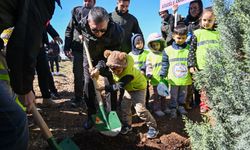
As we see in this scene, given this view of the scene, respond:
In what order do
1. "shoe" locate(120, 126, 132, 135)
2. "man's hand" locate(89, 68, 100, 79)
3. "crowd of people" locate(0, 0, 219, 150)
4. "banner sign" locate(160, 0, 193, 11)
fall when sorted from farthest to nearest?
"banner sign" locate(160, 0, 193, 11)
"shoe" locate(120, 126, 132, 135)
"man's hand" locate(89, 68, 100, 79)
"crowd of people" locate(0, 0, 219, 150)

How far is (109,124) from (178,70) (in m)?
1.67

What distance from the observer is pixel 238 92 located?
2.15m

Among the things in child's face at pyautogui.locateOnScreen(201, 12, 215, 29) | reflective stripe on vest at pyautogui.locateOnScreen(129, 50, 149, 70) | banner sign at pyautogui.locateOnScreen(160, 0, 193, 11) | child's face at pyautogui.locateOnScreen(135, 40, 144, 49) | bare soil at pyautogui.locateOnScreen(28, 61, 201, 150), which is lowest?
bare soil at pyautogui.locateOnScreen(28, 61, 201, 150)

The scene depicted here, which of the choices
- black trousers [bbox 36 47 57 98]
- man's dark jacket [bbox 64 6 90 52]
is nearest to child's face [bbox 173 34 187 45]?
man's dark jacket [bbox 64 6 90 52]

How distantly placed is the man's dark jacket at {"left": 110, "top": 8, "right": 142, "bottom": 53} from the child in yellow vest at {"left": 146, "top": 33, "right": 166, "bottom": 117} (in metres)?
0.42

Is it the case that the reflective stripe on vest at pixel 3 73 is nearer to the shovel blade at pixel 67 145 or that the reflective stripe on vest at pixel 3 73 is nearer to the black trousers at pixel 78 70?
the shovel blade at pixel 67 145

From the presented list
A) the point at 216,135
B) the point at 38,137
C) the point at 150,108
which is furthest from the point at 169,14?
the point at 216,135

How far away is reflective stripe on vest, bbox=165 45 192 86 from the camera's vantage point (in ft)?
16.8

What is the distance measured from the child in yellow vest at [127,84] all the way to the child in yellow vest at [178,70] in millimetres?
847

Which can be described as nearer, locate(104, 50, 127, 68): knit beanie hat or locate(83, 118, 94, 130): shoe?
locate(104, 50, 127, 68): knit beanie hat

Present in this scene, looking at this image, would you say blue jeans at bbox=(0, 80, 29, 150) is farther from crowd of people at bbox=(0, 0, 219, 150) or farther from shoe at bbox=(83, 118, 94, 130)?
shoe at bbox=(83, 118, 94, 130)

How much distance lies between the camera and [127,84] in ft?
14.5

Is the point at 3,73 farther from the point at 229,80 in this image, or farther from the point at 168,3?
the point at 168,3

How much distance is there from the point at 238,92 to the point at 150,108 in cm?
372
